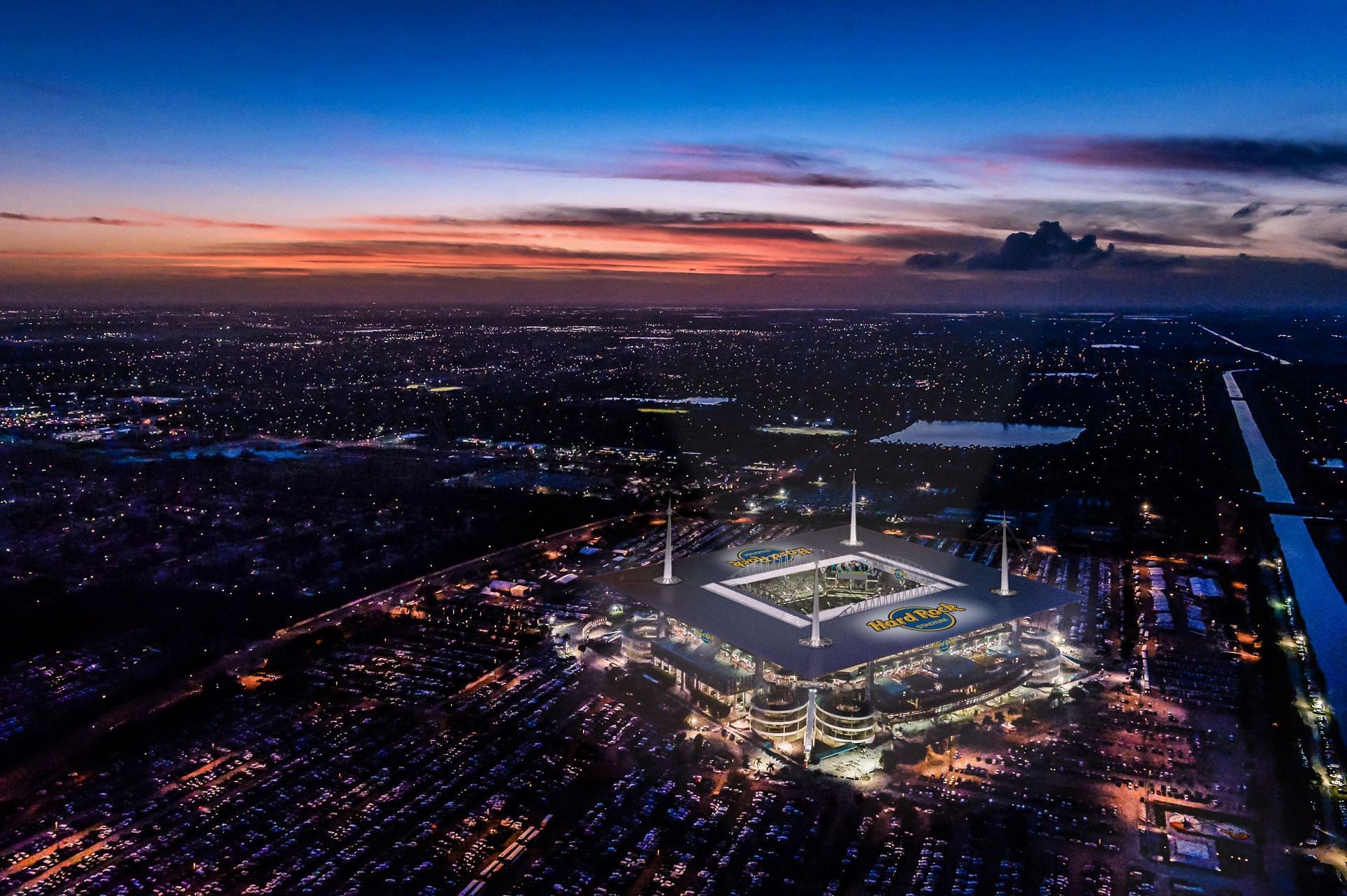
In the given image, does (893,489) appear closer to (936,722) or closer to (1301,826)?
(936,722)

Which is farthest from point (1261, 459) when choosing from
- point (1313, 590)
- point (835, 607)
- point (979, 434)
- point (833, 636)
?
point (833, 636)

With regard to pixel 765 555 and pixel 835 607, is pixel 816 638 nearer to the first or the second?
pixel 835 607

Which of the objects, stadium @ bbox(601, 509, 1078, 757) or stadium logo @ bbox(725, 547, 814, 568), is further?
stadium logo @ bbox(725, 547, 814, 568)

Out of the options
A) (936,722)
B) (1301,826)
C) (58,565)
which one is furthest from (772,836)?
(58,565)

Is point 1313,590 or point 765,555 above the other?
point 765,555

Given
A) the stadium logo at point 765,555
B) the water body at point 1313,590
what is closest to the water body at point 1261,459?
the water body at point 1313,590

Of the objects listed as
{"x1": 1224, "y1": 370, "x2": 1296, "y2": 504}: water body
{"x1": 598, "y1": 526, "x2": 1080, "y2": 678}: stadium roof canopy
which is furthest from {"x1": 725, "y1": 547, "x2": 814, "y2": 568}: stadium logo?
{"x1": 1224, "y1": 370, "x2": 1296, "y2": 504}: water body

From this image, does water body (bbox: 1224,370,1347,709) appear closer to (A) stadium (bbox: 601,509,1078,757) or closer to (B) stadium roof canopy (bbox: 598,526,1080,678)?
(A) stadium (bbox: 601,509,1078,757)
